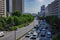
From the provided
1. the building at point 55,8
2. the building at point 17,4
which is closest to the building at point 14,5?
the building at point 17,4

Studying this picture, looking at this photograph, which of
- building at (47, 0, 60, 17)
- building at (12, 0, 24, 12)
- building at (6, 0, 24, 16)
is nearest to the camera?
building at (47, 0, 60, 17)

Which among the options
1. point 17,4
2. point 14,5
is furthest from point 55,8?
point 14,5

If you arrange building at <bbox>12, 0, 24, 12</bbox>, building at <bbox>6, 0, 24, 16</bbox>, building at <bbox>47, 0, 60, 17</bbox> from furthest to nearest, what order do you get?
building at <bbox>6, 0, 24, 16</bbox>, building at <bbox>12, 0, 24, 12</bbox>, building at <bbox>47, 0, 60, 17</bbox>

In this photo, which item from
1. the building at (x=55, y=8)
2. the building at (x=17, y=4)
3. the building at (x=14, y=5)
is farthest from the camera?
the building at (x=14, y=5)

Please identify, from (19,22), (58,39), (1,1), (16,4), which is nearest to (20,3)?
(16,4)

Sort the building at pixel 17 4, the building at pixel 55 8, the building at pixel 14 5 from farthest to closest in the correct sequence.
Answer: the building at pixel 14 5 → the building at pixel 17 4 → the building at pixel 55 8

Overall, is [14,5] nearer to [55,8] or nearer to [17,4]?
[17,4]

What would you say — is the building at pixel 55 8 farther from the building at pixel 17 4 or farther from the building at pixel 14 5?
the building at pixel 14 5

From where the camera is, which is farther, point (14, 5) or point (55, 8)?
point (14, 5)

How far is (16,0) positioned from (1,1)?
2.74m

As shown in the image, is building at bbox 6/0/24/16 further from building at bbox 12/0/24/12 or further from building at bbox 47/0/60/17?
building at bbox 47/0/60/17

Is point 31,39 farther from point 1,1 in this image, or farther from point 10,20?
point 1,1

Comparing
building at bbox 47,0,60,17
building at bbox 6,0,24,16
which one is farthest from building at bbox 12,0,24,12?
building at bbox 47,0,60,17

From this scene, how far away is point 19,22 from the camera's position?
35.8 feet
